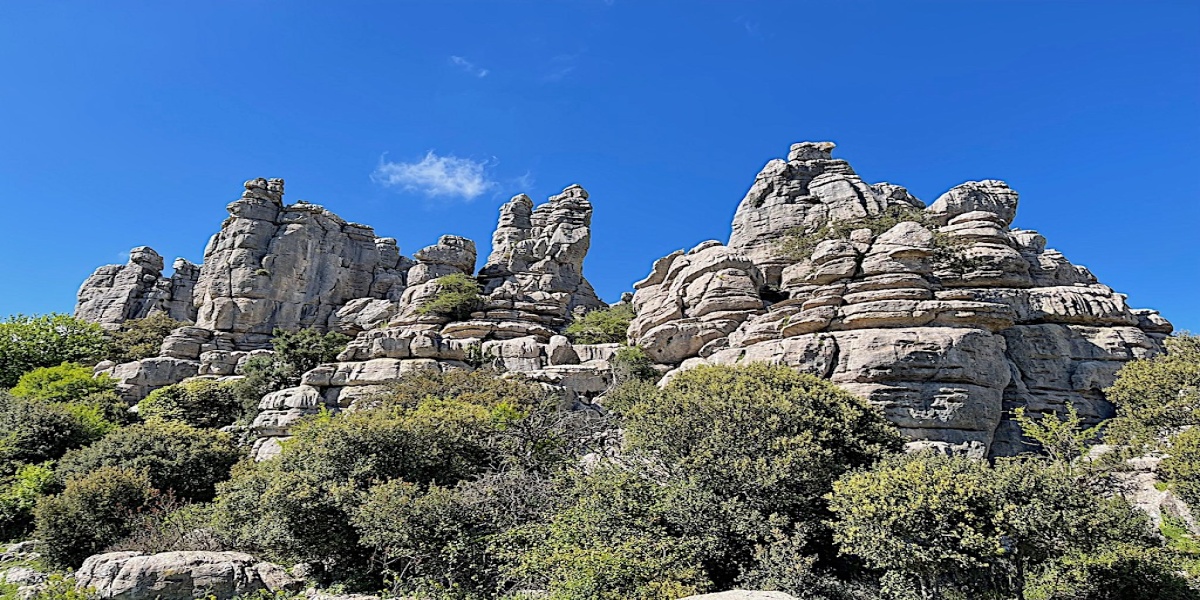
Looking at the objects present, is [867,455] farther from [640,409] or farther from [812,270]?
[812,270]

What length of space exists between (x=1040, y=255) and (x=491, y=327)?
2629 cm

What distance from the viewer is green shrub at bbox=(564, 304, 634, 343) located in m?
32.7

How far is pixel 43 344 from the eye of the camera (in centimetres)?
3500

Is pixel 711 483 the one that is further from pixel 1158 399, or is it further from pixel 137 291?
pixel 137 291

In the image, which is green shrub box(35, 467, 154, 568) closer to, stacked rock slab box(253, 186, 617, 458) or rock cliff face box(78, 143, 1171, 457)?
stacked rock slab box(253, 186, 617, 458)

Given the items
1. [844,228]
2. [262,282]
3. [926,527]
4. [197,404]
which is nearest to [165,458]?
[197,404]

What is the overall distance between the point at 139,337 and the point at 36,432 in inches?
1049

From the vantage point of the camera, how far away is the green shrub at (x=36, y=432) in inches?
750

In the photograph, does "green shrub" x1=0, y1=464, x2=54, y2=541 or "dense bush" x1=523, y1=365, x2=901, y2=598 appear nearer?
"dense bush" x1=523, y1=365, x2=901, y2=598

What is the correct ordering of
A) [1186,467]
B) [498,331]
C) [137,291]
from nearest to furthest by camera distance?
1. [1186,467]
2. [498,331]
3. [137,291]

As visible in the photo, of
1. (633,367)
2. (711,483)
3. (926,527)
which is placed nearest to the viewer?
(926,527)

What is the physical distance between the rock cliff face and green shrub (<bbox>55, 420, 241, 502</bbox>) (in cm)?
226

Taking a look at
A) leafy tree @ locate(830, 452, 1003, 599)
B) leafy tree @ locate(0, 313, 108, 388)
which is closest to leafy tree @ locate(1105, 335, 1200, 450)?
leafy tree @ locate(830, 452, 1003, 599)

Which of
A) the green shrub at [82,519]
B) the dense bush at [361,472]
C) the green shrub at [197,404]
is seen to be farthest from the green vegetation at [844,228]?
the green shrub at [197,404]
